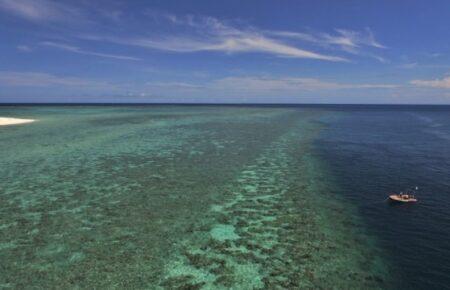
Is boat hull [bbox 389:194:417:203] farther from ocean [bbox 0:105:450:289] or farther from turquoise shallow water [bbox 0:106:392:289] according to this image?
turquoise shallow water [bbox 0:106:392:289]

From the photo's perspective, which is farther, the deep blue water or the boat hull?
the boat hull

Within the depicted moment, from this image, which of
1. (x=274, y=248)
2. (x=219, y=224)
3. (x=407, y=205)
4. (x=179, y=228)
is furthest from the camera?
(x=407, y=205)

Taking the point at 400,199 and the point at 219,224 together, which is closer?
the point at 219,224

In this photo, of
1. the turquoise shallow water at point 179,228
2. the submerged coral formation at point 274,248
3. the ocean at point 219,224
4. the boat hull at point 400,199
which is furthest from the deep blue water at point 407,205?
the submerged coral formation at point 274,248

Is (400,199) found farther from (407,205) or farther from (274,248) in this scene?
(274,248)

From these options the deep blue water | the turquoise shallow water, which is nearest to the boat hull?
the deep blue water

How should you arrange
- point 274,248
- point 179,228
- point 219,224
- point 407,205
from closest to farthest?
point 274,248 → point 179,228 → point 219,224 → point 407,205

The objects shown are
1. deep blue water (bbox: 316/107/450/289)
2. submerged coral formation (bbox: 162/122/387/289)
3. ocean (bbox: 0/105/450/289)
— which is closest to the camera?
submerged coral formation (bbox: 162/122/387/289)

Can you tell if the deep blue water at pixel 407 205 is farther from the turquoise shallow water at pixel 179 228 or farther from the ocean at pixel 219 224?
the turquoise shallow water at pixel 179 228

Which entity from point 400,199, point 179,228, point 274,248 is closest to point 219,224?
point 179,228
